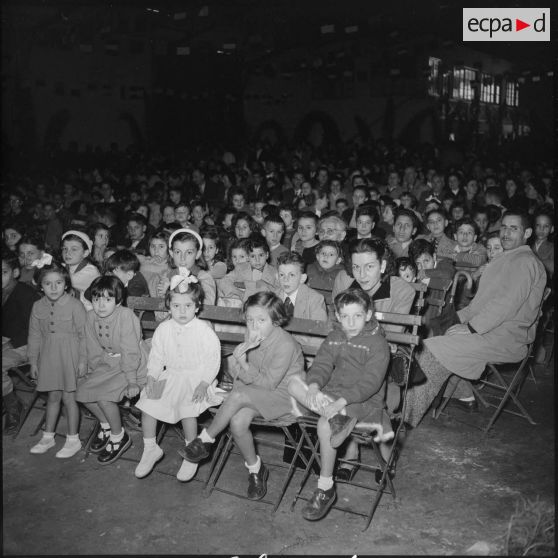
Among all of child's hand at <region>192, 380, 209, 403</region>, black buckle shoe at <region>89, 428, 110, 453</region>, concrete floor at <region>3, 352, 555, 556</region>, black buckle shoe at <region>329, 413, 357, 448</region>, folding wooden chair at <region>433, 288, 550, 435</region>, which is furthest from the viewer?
folding wooden chair at <region>433, 288, 550, 435</region>

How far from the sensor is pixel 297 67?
23.4m

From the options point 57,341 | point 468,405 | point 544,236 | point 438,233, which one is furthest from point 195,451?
point 544,236

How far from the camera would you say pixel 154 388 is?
4.27 meters

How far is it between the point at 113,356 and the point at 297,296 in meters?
1.45

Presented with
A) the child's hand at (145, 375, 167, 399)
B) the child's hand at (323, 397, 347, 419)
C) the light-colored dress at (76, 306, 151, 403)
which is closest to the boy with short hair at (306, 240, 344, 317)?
the light-colored dress at (76, 306, 151, 403)

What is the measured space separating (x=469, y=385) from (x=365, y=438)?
1756 millimetres

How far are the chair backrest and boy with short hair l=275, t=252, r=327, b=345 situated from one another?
201mm

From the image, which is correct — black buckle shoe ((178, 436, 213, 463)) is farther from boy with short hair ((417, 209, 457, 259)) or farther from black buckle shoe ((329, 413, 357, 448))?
boy with short hair ((417, 209, 457, 259))

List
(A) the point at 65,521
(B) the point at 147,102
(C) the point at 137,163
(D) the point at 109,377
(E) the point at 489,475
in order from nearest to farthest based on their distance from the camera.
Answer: (A) the point at 65,521 < (E) the point at 489,475 < (D) the point at 109,377 < (C) the point at 137,163 < (B) the point at 147,102

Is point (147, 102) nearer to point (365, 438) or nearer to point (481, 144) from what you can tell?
point (481, 144)

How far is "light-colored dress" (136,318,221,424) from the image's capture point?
13.8 ft

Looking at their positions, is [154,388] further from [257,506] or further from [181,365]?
[257,506]

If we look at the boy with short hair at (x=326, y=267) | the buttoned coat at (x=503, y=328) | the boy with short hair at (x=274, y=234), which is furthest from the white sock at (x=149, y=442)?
A: the boy with short hair at (x=274, y=234)

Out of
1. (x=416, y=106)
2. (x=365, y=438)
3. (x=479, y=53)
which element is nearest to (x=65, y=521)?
(x=365, y=438)
